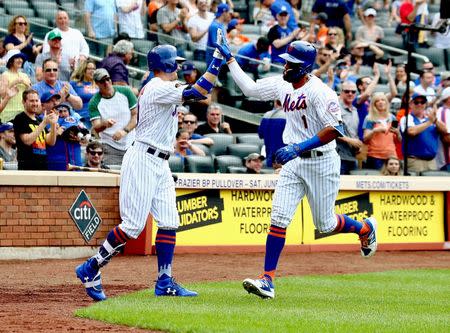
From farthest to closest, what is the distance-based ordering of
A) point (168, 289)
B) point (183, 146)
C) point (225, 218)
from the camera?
point (183, 146) → point (225, 218) → point (168, 289)

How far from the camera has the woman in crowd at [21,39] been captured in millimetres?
15891

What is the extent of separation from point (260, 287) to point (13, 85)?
6.56 meters

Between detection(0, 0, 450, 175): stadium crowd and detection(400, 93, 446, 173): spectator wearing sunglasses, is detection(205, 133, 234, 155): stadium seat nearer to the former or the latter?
detection(0, 0, 450, 175): stadium crowd

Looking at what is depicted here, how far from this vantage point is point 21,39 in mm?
16094

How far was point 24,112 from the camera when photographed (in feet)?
44.2

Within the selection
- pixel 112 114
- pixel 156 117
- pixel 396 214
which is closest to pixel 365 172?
pixel 396 214

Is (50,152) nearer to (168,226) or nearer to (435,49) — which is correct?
(168,226)

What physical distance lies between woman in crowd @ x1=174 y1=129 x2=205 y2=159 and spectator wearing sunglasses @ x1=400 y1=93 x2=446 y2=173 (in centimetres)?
361

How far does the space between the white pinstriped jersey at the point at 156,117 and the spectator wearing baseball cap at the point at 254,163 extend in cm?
576

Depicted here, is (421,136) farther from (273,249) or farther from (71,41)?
(273,249)

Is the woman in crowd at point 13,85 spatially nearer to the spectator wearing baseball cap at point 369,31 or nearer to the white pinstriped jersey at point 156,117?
the white pinstriped jersey at point 156,117

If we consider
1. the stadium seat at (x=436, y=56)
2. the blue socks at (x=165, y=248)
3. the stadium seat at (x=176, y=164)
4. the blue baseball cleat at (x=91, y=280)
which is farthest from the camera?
the stadium seat at (x=436, y=56)

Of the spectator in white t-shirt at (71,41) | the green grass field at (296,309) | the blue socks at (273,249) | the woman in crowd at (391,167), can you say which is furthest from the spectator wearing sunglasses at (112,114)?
the blue socks at (273,249)

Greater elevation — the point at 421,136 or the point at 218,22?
the point at 218,22
